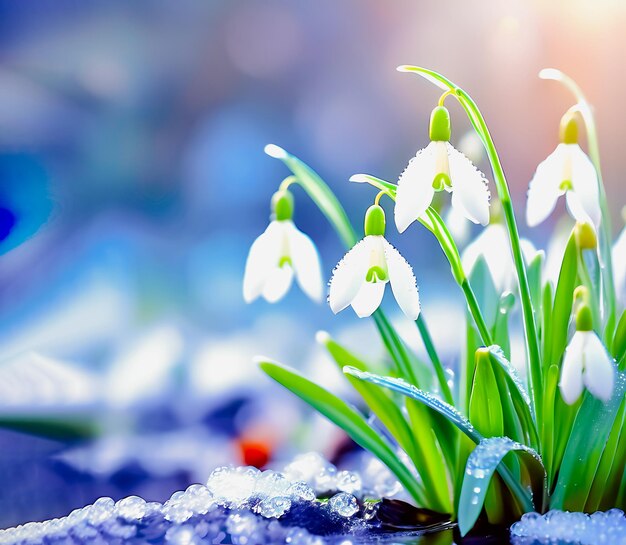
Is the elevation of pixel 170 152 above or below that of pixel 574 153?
above

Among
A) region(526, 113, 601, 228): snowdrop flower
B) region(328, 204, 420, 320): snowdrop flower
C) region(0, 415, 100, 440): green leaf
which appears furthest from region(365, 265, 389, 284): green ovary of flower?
region(0, 415, 100, 440): green leaf

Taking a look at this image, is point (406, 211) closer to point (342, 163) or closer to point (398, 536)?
point (398, 536)

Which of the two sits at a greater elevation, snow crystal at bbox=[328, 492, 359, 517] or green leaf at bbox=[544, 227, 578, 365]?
green leaf at bbox=[544, 227, 578, 365]

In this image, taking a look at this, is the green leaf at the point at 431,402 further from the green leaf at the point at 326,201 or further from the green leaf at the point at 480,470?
the green leaf at the point at 326,201

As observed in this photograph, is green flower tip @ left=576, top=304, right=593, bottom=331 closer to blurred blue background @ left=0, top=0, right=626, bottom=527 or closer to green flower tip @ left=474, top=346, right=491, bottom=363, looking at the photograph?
green flower tip @ left=474, top=346, right=491, bottom=363

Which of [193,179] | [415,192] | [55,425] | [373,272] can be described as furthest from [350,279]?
[55,425]

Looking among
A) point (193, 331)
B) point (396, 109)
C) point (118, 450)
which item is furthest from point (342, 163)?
point (118, 450)

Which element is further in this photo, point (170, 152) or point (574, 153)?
point (170, 152)
